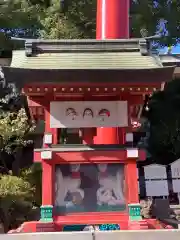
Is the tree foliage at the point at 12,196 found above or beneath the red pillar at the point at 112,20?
beneath

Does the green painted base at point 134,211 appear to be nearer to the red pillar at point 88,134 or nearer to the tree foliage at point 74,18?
the red pillar at point 88,134

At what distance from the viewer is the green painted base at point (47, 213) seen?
243 inches

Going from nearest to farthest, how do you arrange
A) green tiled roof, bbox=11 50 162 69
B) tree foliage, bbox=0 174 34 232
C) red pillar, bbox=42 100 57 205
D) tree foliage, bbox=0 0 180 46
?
red pillar, bbox=42 100 57 205
green tiled roof, bbox=11 50 162 69
tree foliage, bbox=0 174 34 232
tree foliage, bbox=0 0 180 46

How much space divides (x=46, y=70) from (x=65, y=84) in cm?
39

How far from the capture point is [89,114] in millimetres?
6805

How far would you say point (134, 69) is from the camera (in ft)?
21.0

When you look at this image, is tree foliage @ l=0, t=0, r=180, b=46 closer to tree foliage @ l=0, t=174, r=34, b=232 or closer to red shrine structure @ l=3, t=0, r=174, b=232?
tree foliage @ l=0, t=174, r=34, b=232

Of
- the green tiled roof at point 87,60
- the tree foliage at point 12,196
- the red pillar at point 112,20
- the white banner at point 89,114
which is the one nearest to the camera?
the green tiled roof at point 87,60

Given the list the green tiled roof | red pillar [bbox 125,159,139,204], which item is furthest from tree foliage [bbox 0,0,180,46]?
red pillar [bbox 125,159,139,204]

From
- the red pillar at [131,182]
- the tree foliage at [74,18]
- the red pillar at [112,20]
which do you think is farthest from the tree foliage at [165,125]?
the red pillar at [131,182]

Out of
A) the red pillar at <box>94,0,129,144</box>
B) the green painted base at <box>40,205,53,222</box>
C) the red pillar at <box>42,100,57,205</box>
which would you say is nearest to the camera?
the green painted base at <box>40,205,53,222</box>

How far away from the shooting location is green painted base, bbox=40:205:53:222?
6.18 meters

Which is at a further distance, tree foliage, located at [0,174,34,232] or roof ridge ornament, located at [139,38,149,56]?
tree foliage, located at [0,174,34,232]

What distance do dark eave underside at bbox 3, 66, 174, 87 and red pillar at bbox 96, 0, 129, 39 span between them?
452 cm
